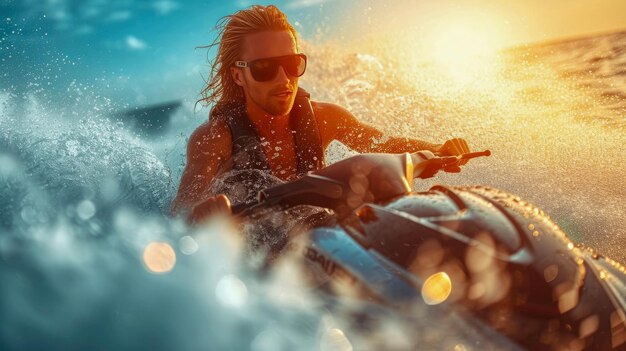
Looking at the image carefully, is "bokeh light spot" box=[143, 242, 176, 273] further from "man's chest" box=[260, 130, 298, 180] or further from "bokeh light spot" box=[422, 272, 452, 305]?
"man's chest" box=[260, 130, 298, 180]

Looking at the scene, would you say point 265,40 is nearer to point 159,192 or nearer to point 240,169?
point 240,169

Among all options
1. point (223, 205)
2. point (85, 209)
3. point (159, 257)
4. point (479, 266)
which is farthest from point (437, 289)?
point (85, 209)

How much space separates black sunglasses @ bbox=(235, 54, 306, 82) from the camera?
118 inches

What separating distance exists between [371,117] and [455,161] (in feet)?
12.4

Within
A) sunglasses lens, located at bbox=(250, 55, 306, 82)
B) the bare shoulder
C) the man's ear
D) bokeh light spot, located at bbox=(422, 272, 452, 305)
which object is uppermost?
the man's ear

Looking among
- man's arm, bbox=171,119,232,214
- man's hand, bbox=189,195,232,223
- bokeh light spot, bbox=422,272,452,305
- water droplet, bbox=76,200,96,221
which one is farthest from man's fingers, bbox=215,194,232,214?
man's arm, bbox=171,119,232,214

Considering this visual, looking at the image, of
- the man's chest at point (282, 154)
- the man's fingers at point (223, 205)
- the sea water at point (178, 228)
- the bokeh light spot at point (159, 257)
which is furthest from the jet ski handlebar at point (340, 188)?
the man's chest at point (282, 154)

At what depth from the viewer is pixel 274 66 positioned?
3006 millimetres

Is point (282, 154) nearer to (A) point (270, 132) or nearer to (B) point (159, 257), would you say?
(A) point (270, 132)

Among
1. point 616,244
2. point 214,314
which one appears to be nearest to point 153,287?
point 214,314

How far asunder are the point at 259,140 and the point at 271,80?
34 centimetres

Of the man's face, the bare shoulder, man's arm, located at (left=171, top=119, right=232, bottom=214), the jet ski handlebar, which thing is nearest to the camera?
the jet ski handlebar

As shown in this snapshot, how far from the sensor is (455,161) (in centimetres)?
228

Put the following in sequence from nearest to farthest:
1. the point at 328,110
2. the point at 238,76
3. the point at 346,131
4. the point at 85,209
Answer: the point at 85,209 → the point at 238,76 → the point at 328,110 → the point at 346,131
